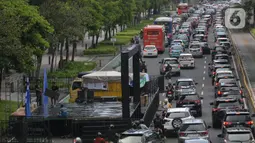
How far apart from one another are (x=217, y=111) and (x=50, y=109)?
767 centimetres

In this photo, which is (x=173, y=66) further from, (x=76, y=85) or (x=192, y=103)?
(x=192, y=103)

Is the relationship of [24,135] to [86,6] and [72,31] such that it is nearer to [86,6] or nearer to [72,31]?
[72,31]

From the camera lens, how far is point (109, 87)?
46594mm

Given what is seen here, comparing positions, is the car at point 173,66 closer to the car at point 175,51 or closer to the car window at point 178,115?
the car at point 175,51

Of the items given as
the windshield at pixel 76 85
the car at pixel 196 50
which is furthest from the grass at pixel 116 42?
the windshield at pixel 76 85

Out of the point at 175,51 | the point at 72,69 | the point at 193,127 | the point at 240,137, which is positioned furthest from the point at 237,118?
the point at 175,51

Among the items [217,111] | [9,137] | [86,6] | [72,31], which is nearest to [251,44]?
[86,6]

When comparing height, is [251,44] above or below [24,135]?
below

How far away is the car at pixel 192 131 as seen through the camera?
34.7 meters

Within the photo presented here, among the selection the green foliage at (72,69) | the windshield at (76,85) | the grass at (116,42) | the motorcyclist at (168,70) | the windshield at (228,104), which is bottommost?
the grass at (116,42)

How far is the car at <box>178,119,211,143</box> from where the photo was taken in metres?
34.7

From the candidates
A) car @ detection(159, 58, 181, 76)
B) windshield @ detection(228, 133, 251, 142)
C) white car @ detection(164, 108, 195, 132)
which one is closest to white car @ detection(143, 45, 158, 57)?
car @ detection(159, 58, 181, 76)

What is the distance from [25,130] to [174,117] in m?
9.83

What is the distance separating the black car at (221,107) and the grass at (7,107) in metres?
9.78
